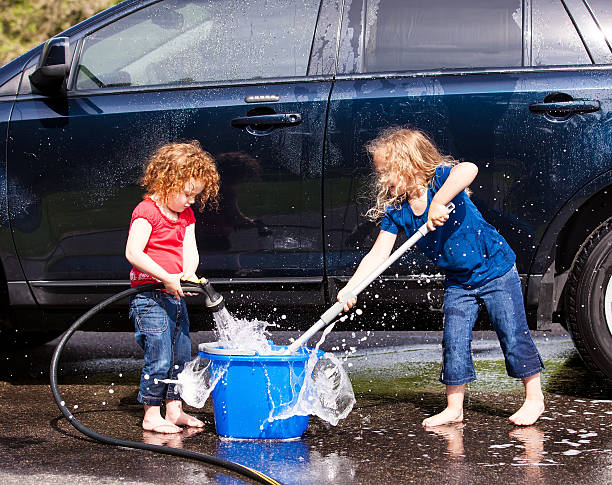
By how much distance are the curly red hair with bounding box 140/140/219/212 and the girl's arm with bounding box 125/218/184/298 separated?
5.9 inches

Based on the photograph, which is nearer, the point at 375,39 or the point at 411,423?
the point at 411,423

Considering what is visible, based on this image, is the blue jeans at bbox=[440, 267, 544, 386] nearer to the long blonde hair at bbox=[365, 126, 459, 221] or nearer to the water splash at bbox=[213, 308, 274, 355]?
the long blonde hair at bbox=[365, 126, 459, 221]

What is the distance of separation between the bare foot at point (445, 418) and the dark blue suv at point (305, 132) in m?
0.47

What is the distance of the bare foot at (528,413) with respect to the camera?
146 inches

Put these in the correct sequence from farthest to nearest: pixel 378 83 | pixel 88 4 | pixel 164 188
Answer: pixel 88 4 < pixel 378 83 < pixel 164 188

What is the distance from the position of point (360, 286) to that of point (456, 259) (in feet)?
1.42

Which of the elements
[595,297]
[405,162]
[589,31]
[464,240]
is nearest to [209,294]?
[405,162]

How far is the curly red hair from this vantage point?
3.70 metres

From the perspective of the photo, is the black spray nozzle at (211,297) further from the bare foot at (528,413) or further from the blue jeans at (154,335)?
the bare foot at (528,413)

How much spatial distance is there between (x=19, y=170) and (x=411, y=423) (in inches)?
79.9

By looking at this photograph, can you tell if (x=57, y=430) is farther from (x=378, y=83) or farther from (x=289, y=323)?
(x=378, y=83)

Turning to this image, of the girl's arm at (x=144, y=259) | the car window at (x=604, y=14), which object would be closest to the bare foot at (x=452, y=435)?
the girl's arm at (x=144, y=259)

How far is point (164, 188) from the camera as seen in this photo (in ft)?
12.2

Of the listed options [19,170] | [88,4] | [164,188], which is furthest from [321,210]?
[88,4]
